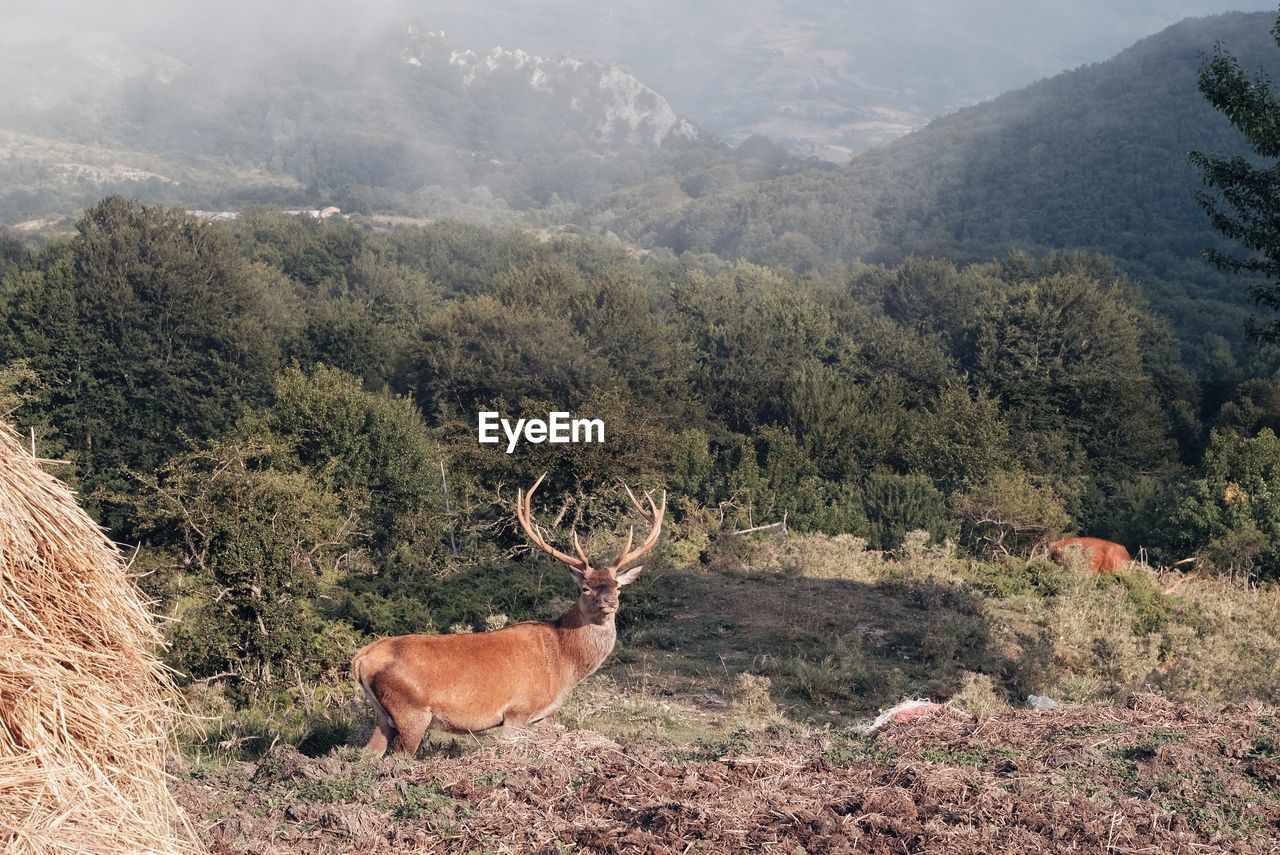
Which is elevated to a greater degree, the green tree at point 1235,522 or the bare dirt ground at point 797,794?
the bare dirt ground at point 797,794

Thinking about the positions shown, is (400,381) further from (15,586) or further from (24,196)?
(24,196)

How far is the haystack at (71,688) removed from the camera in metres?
6.19

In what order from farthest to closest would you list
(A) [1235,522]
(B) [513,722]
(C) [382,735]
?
(A) [1235,522] < (B) [513,722] < (C) [382,735]

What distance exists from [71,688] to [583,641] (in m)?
5.69

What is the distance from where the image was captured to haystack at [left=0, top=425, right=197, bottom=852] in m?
6.19

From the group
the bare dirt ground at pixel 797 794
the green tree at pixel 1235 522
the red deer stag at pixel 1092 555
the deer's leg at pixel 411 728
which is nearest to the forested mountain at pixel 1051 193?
the green tree at pixel 1235 522

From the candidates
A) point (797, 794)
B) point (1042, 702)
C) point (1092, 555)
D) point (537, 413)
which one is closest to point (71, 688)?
point (797, 794)

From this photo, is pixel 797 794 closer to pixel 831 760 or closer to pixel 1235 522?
pixel 831 760

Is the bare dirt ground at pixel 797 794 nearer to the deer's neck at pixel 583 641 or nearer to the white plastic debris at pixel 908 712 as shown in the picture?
the white plastic debris at pixel 908 712

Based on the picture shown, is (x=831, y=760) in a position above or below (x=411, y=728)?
below

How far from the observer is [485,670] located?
10797 mm

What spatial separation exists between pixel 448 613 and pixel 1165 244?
11057cm

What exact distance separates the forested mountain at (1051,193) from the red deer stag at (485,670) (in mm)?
89033

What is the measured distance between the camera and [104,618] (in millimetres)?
6820
